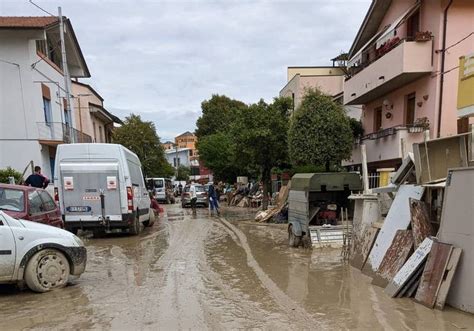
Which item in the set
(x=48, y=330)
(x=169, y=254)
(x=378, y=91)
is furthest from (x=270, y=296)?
(x=378, y=91)

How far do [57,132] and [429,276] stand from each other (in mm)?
21056

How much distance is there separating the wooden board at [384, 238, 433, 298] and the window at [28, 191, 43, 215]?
20.5 ft

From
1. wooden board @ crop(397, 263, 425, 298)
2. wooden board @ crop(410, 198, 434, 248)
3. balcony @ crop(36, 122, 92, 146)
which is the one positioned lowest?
wooden board @ crop(397, 263, 425, 298)

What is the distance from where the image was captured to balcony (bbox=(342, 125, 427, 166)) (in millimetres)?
15359

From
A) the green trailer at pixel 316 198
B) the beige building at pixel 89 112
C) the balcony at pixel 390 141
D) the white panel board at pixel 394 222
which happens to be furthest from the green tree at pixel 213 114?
the white panel board at pixel 394 222

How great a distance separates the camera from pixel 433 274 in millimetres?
5645

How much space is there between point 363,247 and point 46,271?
566 centimetres

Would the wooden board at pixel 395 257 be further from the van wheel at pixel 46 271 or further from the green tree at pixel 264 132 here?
the green tree at pixel 264 132

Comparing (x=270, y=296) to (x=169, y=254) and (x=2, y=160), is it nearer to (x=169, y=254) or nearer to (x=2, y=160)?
(x=169, y=254)

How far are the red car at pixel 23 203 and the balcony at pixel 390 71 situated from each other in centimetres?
1248

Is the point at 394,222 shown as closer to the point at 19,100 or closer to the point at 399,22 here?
the point at 399,22

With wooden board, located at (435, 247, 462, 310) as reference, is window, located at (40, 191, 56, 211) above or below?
above

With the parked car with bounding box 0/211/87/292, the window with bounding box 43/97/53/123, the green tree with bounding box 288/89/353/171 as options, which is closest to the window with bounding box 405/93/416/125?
the green tree with bounding box 288/89/353/171

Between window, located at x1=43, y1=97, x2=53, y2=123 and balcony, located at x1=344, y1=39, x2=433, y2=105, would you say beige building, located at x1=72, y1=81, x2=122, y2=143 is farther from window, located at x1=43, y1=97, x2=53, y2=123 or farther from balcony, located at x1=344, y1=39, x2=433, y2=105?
balcony, located at x1=344, y1=39, x2=433, y2=105
